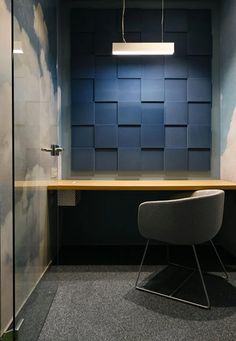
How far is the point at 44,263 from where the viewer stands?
2.38m

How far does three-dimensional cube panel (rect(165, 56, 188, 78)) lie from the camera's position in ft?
10.3

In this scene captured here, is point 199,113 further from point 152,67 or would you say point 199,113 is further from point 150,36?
point 150,36

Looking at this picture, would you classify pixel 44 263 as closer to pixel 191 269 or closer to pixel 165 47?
pixel 191 269

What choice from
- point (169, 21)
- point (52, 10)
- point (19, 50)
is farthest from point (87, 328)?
point (169, 21)

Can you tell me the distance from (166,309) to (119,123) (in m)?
1.97

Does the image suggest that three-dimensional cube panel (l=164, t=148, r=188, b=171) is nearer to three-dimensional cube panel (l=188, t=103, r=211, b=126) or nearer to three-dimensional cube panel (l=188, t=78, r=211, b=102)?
three-dimensional cube panel (l=188, t=103, r=211, b=126)

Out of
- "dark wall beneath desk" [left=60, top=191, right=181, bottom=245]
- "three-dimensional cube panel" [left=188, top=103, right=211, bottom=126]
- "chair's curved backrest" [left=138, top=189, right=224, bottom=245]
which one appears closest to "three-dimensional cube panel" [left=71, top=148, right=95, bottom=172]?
"dark wall beneath desk" [left=60, top=191, right=181, bottom=245]

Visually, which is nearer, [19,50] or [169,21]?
[19,50]

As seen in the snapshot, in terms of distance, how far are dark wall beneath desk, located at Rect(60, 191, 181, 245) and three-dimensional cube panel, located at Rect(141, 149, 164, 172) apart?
0.98 ft

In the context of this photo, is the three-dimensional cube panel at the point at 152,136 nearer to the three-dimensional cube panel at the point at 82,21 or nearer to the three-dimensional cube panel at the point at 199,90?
the three-dimensional cube panel at the point at 199,90

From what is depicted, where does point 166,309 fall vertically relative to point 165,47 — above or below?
below

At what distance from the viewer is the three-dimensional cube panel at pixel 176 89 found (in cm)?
315

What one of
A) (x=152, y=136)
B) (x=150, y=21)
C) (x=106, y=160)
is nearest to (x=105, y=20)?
(x=150, y=21)

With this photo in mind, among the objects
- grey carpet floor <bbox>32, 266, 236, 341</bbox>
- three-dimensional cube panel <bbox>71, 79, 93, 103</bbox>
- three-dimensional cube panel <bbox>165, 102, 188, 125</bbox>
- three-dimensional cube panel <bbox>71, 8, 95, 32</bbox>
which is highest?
three-dimensional cube panel <bbox>71, 8, 95, 32</bbox>
